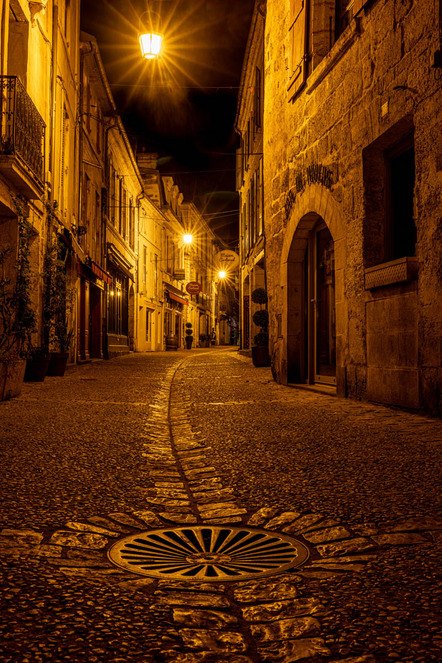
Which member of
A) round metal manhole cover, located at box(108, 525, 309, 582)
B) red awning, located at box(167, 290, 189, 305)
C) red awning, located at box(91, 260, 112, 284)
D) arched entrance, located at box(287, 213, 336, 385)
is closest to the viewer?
round metal manhole cover, located at box(108, 525, 309, 582)

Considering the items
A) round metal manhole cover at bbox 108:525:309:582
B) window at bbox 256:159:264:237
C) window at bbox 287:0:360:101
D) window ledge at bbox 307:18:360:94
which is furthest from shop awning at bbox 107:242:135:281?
round metal manhole cover at bbox 108:525:309:582

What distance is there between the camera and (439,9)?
5117mm

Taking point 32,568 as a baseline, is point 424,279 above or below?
above

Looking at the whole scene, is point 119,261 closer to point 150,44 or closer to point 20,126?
point 150,44

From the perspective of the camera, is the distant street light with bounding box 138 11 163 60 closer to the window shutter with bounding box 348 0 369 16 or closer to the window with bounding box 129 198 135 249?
the window shutter with bounding box 348 0 369 16

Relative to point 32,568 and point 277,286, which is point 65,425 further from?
point 277,286

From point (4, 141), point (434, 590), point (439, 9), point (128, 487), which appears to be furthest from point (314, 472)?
point (4, 141)

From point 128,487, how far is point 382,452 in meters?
1.68

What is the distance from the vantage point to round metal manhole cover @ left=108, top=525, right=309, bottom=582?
2.05m

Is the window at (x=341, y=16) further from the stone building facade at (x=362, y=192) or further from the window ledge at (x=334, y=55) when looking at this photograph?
the window ledge at (x=334, y=55)

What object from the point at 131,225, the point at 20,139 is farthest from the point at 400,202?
the point at 131,225

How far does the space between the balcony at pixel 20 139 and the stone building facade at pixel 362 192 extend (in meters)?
3.92

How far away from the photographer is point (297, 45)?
348 inches

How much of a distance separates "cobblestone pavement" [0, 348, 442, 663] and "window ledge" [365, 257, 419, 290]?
1422 mm
